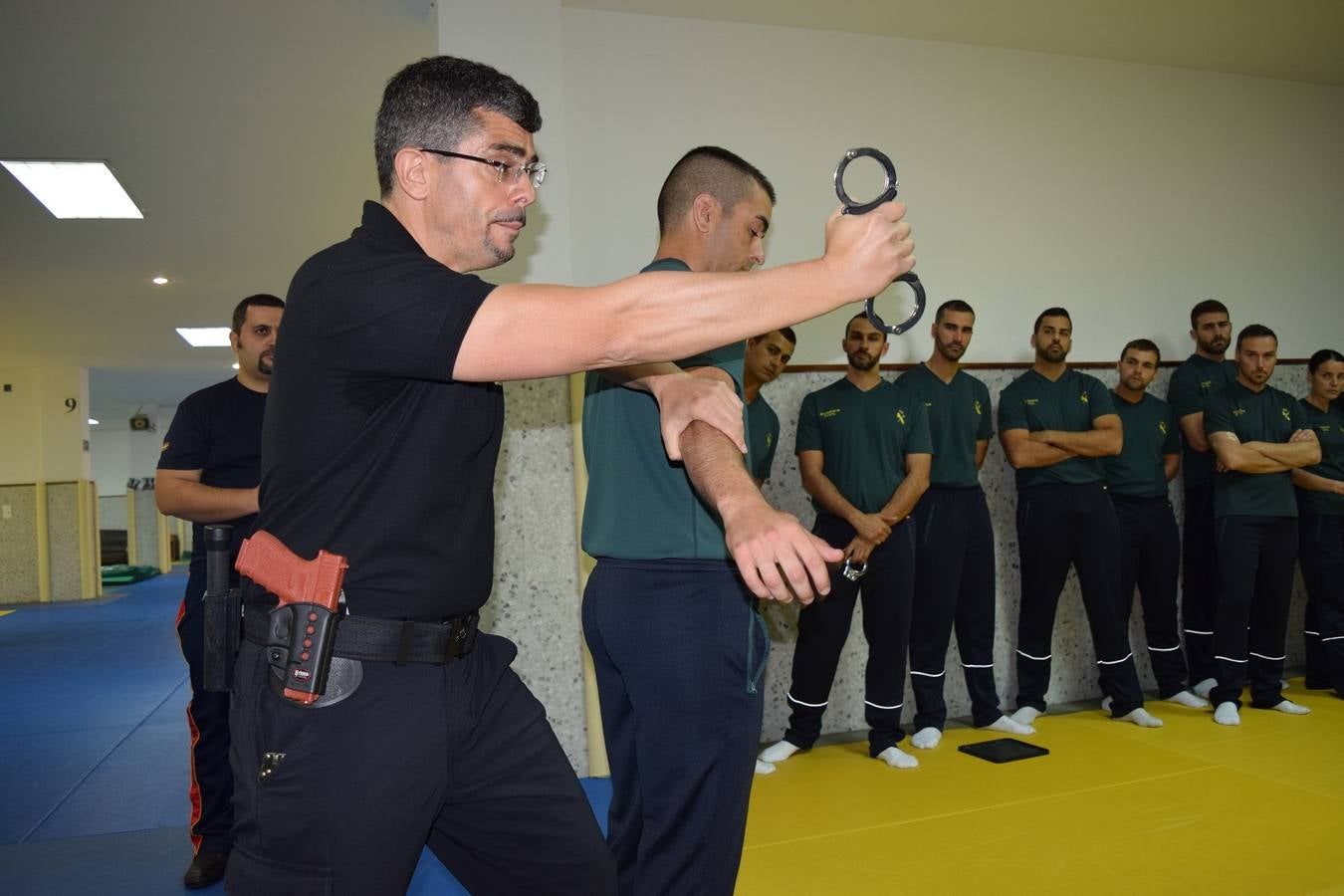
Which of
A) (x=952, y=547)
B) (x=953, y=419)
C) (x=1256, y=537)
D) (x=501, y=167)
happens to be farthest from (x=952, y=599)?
(x=501, y=167)

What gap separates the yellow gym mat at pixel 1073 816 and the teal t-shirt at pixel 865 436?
4.14 feet

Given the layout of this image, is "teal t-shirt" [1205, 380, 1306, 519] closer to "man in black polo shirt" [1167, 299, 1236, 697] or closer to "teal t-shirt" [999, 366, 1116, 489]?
"man in black polo shirt" [1167, 299, 1236, 697]

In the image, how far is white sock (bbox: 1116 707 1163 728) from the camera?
474 centimetres

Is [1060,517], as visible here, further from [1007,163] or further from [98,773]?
[98,773]

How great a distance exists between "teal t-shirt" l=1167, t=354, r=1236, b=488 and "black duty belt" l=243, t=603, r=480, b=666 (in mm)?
5217

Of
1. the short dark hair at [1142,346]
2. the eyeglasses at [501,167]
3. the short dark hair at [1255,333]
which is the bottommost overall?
the eyeglasses at [501,167]

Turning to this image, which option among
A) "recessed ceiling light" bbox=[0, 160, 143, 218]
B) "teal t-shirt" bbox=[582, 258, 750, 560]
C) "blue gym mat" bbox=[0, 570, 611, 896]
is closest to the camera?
"teal t-shirt" bbox=[582, 258, 750, 560]

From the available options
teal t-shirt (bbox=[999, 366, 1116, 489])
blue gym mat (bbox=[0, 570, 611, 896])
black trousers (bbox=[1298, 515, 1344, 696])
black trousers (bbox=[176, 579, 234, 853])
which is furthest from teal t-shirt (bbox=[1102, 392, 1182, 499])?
black trousers (bbox=[176, 579, 234, 853])

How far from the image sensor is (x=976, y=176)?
5.58 metres

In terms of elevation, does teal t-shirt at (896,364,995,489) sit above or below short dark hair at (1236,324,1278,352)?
below

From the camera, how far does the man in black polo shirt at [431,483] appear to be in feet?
4.06

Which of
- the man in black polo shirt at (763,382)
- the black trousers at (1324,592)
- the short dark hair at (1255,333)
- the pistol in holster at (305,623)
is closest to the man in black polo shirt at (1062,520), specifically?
the short dark hair at (1255,333)

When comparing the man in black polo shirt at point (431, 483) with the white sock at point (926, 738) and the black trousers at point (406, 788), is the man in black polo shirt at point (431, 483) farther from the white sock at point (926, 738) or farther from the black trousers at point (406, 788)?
the white sock at point (926, 738)

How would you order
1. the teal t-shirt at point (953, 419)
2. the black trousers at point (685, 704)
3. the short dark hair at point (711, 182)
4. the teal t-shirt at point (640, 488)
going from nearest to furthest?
the black trousers at point (685, 704)
the teal t-shirt at point (640, 488)
the short dark hair at point (711, 182)
the teal t-shirt at point (953, 419)
